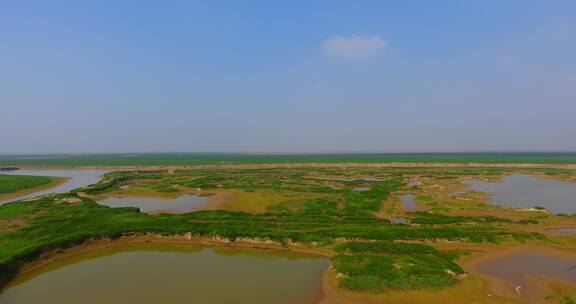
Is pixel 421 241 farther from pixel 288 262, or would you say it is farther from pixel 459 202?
pixel 459 202

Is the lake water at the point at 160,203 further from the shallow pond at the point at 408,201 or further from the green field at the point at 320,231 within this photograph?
the shallow pond at the point at 408,201

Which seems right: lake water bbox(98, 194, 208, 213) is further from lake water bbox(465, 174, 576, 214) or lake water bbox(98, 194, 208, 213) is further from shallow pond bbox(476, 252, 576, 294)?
lake water bbox(465, 174, 576, 214)

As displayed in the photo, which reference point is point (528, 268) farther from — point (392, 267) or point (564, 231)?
point (564, 231)

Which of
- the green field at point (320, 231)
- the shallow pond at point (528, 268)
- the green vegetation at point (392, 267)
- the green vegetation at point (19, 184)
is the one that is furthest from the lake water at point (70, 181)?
the shallow pond at point (528, 268)

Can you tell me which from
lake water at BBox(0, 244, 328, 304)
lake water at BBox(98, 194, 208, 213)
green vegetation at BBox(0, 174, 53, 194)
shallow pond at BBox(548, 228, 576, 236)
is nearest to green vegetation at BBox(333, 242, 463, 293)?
lake water at BBox(0, 244, 328, 304)

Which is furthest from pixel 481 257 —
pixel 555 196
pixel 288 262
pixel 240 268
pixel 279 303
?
pixel 555 196
